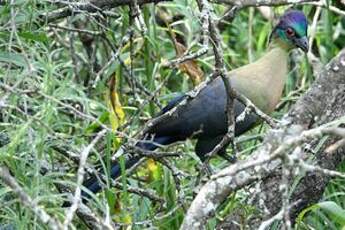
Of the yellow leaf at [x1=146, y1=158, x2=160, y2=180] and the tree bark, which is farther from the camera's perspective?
the yellow leaf at [x1=146, y1=158, x2=160, y2=180]

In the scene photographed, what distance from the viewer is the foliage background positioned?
6.49ft

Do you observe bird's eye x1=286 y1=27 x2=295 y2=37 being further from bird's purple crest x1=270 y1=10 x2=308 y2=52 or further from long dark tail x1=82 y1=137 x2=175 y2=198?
long dark tail x1=82 y1=137 x2=175 y2=198

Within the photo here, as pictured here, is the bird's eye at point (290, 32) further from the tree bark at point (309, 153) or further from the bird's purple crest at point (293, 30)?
the tree bark at point (309, 153)

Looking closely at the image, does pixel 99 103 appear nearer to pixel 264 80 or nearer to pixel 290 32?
pixel 264 80

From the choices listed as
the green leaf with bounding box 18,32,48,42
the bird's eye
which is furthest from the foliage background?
the bird's eye

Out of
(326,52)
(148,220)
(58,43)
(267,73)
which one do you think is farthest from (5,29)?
(326,52)

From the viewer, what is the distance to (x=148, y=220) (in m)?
2.44

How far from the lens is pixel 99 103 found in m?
2.79

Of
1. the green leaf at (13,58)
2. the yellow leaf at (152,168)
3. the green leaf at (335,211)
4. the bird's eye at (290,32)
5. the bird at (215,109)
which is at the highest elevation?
the green leaf at (13,58)

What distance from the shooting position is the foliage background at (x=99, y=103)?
6.49ft

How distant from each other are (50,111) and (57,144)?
1.09 feet

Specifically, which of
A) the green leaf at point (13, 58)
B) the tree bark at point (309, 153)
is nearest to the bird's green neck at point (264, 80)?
the tree bark at point (309, 153)

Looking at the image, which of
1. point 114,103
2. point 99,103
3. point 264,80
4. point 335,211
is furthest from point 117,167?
point 335,211

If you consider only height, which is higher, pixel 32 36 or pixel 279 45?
pixel 32 36
